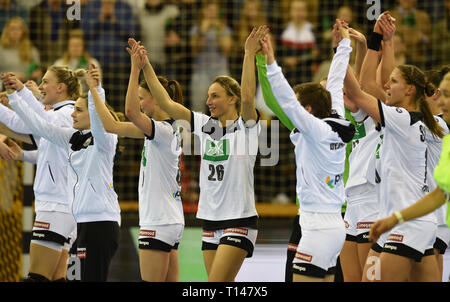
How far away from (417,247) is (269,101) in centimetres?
141

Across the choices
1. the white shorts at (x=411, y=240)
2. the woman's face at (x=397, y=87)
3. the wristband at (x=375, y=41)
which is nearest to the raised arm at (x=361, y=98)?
the woman's face at (x=397, y=87)

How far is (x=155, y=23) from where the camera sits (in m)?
12.7

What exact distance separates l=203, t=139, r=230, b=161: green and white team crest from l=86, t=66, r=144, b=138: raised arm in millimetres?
552

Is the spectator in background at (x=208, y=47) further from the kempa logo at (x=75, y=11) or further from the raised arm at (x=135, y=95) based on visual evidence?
the raised arm at (x=135, y=95)

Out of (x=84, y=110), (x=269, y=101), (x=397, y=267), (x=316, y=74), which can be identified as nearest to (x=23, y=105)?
(x=84, y=110)

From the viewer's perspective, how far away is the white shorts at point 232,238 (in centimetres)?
583

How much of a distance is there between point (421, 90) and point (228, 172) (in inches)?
60.2

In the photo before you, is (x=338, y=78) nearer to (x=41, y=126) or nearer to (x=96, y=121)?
(x=96, y=121)

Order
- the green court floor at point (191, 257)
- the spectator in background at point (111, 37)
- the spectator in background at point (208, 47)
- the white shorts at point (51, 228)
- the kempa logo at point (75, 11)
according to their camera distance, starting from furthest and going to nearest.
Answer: the spectator in background at point (208, 47)
the spectator in background at point (111, 37)
the green court floor at point (191, 257)
the kempa logo at point (75, 11)
the white shorts at point (51, 228)

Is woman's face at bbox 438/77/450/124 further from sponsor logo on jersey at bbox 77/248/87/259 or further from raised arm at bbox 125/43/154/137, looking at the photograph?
sponsor logo on jersey at bbox 77/248/87/259

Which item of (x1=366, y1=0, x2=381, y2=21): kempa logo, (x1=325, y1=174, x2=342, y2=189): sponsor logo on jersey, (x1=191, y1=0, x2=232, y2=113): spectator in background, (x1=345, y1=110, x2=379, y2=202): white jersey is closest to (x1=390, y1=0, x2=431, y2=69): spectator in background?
(x1=191, y1=0, x2=232, y2=113): spectator in background

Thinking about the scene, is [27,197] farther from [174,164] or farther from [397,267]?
[397,267]

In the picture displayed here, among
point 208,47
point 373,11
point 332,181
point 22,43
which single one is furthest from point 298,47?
point 332,181

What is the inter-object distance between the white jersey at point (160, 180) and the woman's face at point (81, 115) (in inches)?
23.0
